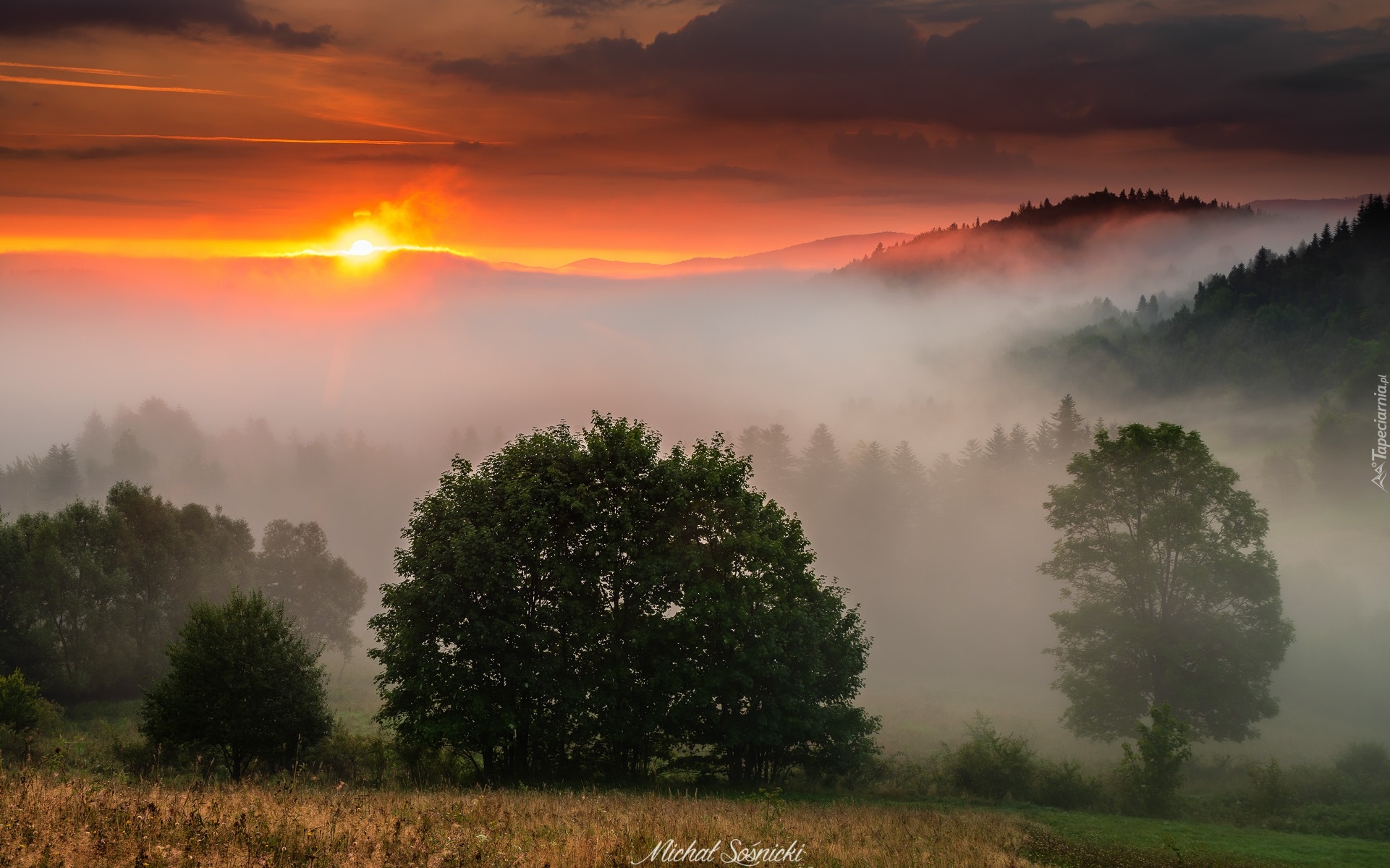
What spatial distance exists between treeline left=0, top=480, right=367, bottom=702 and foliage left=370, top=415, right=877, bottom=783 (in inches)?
1247

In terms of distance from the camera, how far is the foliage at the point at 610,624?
2977 cm

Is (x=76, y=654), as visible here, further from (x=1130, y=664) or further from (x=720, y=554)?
(x=1130, y=664)

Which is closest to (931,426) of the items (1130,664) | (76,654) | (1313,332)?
(1313,332)

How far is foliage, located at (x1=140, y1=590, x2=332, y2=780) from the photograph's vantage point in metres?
27.8

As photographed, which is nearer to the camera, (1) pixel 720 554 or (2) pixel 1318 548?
(1) pixel 720 554

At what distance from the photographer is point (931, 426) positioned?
7456 inches

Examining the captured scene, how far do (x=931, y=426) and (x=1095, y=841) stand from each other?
555ft

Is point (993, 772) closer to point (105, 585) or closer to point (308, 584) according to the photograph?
point (105, 585)

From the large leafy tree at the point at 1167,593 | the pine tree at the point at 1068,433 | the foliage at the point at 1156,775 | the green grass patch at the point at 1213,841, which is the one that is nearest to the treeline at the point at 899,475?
the pine tree at the point at 1068,433

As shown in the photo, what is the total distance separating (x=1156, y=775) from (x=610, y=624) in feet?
74.6

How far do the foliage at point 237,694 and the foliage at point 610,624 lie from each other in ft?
9.16

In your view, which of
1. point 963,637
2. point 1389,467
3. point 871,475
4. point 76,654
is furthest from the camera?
point 871,475
